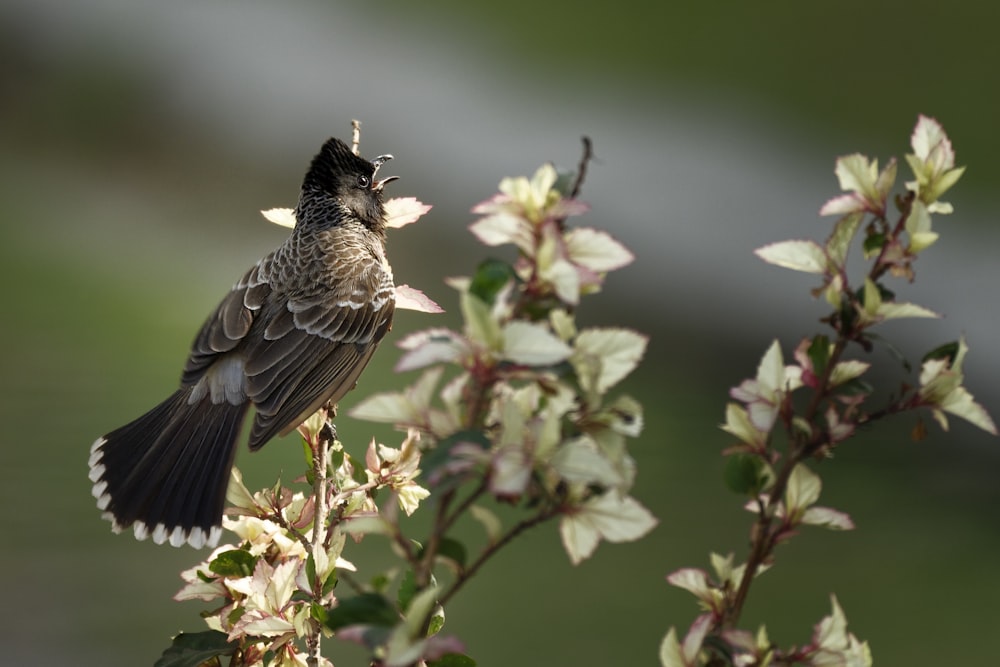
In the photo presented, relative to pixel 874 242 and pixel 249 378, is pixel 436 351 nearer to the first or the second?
pixel 874 242

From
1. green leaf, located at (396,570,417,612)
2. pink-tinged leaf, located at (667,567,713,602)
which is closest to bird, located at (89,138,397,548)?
green leaf, located at (396,570,417,612)

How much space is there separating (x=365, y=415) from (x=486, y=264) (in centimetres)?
6

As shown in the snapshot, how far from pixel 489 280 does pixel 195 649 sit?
30 centimetres

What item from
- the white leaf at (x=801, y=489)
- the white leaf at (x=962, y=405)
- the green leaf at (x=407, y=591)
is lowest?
the green leaf at (x=407, y=591)

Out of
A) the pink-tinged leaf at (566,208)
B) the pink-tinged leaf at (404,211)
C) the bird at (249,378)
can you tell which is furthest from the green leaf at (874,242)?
the bird at (249,378)

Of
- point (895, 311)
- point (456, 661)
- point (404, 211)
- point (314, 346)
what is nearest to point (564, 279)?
point (895, 311)

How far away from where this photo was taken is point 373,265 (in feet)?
3.26

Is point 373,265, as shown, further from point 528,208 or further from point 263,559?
point 528,208

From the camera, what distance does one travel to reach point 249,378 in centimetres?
90

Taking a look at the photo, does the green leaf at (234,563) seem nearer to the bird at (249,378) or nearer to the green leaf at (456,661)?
the green leaf at (456,661)

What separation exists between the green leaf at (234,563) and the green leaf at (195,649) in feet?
0.10

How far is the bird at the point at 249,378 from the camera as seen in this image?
2.75 feet

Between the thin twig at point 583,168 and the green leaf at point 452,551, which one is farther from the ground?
the thin twig at point 583,168

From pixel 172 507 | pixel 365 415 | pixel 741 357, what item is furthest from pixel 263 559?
pixel 741 357
